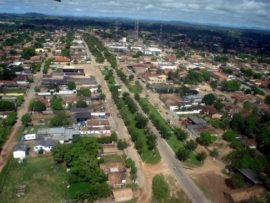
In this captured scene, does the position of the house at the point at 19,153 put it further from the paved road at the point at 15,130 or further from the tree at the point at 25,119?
the tree at the point at 25,119

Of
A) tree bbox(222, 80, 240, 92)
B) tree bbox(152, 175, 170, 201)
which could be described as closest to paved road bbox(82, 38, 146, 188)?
tree bbox(152, 175, 170, 201)

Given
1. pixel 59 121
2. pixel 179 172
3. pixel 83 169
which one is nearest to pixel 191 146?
pixel 179 172

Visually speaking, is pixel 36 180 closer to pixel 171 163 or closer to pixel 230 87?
pixel 171 163

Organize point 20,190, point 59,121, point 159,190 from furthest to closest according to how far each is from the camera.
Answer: point 59,121 → point 20,190 → point 159,190

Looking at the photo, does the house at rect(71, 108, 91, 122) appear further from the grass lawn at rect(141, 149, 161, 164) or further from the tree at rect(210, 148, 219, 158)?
the tree at rect(210, 148, 219, 158)

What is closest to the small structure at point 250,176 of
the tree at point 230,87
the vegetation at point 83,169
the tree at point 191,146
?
the tree at point 191,146
